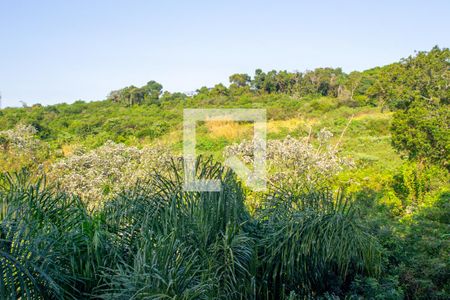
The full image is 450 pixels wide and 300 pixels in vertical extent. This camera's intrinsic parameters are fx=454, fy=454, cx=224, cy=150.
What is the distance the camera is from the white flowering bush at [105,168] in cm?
951

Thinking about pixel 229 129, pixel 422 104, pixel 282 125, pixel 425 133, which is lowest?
pixel 229 129

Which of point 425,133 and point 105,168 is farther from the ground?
point 425,133

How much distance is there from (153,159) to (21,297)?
7.71 metres

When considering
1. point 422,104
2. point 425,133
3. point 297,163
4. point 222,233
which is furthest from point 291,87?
point 222,233

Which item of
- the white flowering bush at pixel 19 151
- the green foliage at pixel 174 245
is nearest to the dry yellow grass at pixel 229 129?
the white flowering bush at pixel 19 151

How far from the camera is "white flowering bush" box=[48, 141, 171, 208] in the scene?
31.2ft

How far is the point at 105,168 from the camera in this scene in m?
10.2

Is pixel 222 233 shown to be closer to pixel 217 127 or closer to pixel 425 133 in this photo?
pixel 425 133

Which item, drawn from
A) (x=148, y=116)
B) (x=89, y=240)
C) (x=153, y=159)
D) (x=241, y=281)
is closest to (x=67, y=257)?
(x=89, y=240)

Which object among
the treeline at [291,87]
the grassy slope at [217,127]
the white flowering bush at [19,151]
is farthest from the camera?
the treeline at [291,87]

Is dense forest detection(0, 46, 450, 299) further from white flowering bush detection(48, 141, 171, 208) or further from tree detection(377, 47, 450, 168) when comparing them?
tree detection(377, 47, 450, 168)

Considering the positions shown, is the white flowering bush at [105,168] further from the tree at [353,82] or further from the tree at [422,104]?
the tree at [353,82]

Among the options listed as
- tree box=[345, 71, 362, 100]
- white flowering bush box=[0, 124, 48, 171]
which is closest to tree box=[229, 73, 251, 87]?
tree box=[345, 71, 362, 100]

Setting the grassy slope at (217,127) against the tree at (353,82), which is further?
the tree at (353,82)
